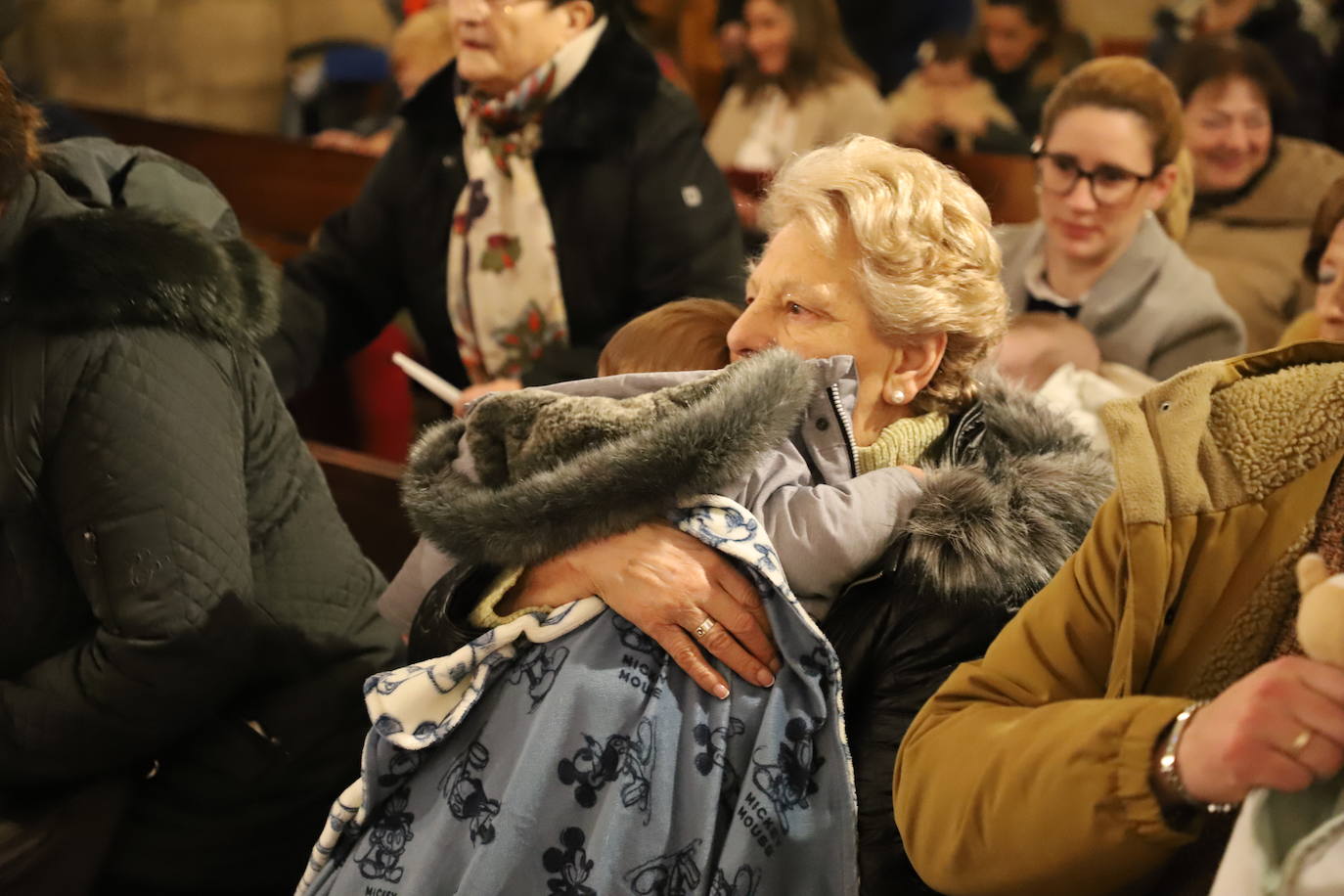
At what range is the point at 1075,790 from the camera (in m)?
1.10

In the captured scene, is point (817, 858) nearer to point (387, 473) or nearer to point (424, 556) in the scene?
point (424, 556)

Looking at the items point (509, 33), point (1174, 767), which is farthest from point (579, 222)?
point (1174, 767)

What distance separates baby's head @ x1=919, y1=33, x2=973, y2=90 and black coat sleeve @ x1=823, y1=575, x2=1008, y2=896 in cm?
420

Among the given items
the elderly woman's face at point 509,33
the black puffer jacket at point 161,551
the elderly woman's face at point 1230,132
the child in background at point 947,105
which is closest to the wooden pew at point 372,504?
the black puffer jacket at point 161,551

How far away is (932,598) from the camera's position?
148 cm

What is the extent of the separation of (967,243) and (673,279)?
1.02 metres

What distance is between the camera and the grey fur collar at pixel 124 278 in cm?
167

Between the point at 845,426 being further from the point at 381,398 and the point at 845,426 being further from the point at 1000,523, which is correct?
the point at 381,398

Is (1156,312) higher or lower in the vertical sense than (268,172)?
higher

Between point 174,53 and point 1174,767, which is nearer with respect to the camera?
point 1174,767

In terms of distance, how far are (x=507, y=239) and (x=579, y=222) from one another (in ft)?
0.52

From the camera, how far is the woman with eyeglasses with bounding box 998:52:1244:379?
2.66 m

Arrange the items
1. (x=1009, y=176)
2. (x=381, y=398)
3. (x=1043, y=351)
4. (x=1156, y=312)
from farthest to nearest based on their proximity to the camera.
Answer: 1. (x=1009, y=176)
2. (x=381, y=398)
3. (x=1156, y=312)
4. (x=1043, y=351)

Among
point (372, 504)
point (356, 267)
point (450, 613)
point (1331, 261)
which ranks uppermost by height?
point (1331, 261)
